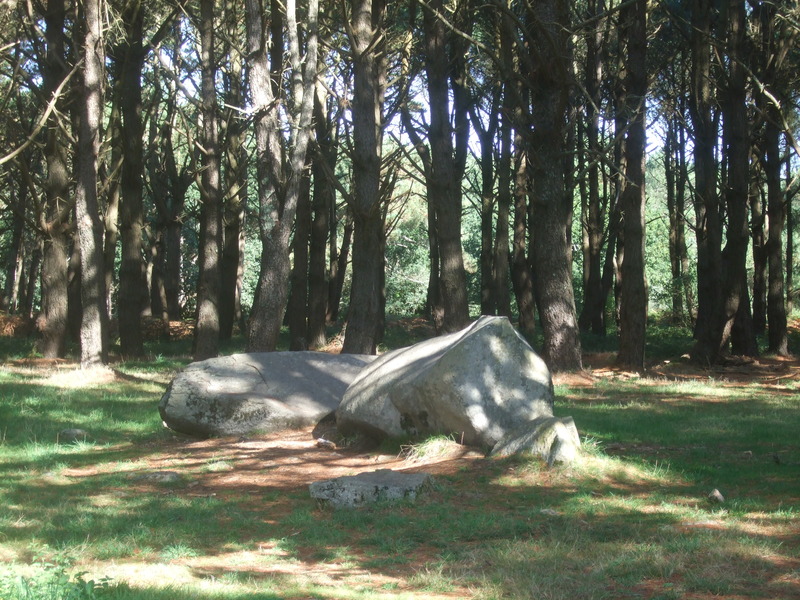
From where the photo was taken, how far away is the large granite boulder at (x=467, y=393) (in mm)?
8516

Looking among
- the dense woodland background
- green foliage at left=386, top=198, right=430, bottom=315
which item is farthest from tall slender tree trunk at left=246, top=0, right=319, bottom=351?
green foliage at left=386, top=198, right=430, bottom=315

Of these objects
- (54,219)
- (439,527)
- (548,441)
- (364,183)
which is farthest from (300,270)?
(439,527)

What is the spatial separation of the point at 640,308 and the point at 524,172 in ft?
29.2

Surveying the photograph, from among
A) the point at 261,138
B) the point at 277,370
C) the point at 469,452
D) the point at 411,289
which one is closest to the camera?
the point at 469,452

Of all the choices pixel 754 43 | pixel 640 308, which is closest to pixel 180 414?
pixel 640 308

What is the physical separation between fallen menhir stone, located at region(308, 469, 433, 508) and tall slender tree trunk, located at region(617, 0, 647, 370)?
10617 mm

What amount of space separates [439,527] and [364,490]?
93 centimetres

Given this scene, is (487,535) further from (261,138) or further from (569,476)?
(261,138)

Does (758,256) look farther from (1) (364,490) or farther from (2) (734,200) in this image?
(1) (364,490)

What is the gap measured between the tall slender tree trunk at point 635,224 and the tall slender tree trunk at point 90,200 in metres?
10.2

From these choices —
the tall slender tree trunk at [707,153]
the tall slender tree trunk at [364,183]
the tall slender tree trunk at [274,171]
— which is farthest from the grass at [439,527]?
the tall slender tree trunk at [707,153]

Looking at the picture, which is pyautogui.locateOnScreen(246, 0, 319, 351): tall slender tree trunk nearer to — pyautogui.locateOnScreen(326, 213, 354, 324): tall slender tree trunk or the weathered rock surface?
the weathered rock surface

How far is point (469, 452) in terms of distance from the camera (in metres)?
8.53

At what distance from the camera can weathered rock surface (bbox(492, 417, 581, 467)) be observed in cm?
774
